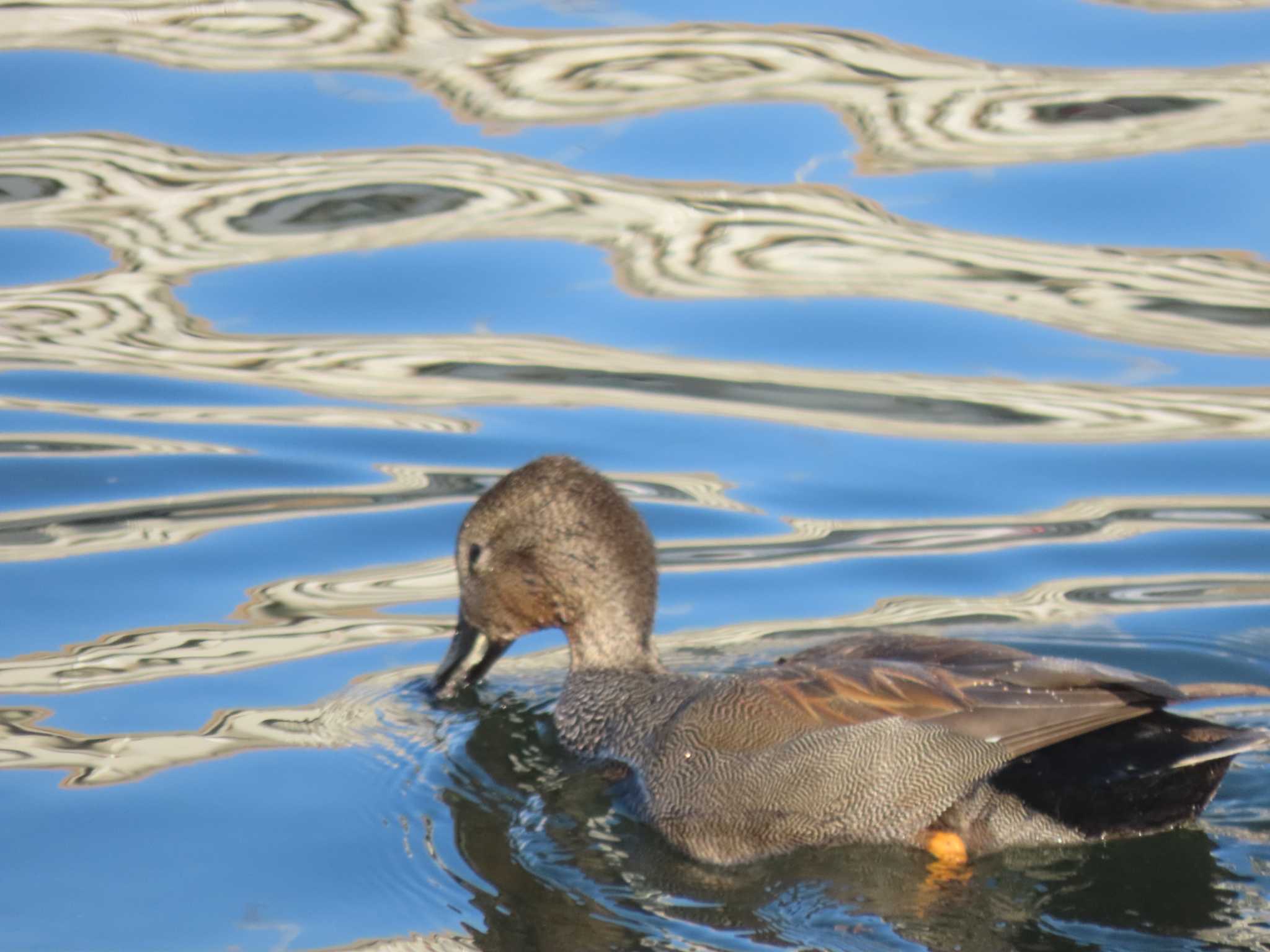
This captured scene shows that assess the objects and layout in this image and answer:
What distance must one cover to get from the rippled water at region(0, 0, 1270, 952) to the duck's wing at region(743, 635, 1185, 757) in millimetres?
359

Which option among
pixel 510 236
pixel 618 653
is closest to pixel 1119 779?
pixel 618 653

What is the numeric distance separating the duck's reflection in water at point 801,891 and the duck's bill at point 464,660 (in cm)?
77

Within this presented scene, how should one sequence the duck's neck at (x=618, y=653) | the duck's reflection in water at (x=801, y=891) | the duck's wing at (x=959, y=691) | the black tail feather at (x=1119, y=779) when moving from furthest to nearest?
the duck's neck at (x=618, y=653) → the black tail feather at (x=1119, y=779) → the duck's wing at (x=959, y=691) → the duck's reflection in water at (x=801, y=891)

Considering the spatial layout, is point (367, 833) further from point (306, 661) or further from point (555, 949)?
point (306, 661)

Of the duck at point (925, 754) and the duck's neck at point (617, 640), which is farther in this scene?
the duck's neck at point (617, 640)

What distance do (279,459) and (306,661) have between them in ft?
6.15

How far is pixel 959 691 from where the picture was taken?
5.05m

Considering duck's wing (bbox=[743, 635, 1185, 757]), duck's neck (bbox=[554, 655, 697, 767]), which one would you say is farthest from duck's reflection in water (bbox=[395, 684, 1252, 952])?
duck's wing (bbox=[743, 635, 1185, 757])

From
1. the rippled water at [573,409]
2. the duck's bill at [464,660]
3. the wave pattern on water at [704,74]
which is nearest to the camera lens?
the rippled water at [573,409]

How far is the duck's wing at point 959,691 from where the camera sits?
486cm

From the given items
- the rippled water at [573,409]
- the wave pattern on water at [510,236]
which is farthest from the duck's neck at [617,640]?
the wave pattern on water at [510,236]

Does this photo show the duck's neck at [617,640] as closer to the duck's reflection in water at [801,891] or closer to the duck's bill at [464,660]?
the duck's bill at [464,660]

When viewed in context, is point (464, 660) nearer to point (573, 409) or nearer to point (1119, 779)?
point (1119, 779)

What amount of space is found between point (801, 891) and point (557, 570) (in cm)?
157
